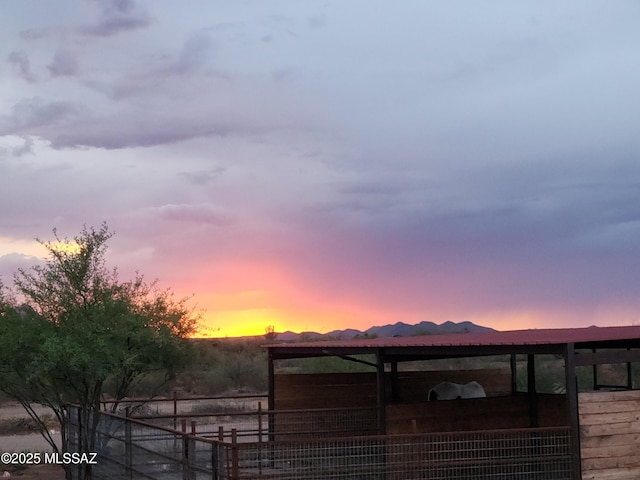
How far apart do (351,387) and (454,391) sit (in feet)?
8.02

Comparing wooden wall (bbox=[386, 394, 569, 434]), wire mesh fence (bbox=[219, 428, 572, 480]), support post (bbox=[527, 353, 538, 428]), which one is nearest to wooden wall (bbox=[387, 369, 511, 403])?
wooden wall (bbox=[386, 394, 569, 434])

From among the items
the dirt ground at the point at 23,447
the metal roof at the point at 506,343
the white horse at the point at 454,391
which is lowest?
the dirt ground at the point at 23,447

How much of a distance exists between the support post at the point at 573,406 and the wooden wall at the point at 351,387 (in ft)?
22.5

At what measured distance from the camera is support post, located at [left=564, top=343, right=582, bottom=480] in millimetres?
12107

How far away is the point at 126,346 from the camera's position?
17.7m

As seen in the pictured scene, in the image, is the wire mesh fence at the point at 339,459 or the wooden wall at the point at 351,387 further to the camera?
the wooden wall at the point at 351,387

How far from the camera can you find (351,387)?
2014 cm

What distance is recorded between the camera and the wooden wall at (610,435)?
40.5 feet

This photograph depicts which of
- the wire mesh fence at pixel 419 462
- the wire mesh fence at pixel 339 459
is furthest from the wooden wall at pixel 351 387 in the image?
the wire mesh fence at pixel 419 462

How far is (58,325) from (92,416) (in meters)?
1.94

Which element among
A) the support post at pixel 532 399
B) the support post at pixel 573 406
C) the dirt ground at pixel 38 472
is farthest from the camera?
the dirt ground at pixel 38 472

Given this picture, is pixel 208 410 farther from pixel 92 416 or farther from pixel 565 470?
pixel 565 470

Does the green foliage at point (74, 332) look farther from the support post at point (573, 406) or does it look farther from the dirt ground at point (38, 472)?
the support post at point (573, 406)

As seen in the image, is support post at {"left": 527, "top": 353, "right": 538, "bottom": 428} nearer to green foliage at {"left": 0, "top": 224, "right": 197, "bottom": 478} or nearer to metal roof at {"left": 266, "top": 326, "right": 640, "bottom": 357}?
metal roof at {"left": 266, "top": 326, "right": 640, "bottom": 357}
